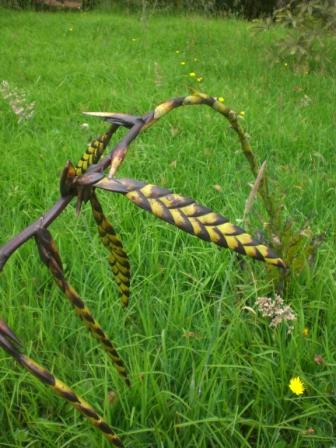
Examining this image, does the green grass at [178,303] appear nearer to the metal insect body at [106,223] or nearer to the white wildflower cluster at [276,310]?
the white wildflower cluster at [276,310]

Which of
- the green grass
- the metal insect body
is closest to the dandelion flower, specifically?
the green grass

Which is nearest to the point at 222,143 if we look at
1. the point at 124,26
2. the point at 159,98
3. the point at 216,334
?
the point at 159,98

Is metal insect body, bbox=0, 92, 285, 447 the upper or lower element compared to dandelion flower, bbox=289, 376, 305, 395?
upper

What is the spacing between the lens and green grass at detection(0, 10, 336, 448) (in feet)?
3.90

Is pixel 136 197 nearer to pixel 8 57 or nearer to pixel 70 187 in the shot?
pixel 70 187

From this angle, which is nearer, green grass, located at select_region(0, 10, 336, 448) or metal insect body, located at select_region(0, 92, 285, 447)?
metal insect body, located at select_region(0, 92, 285, 447)

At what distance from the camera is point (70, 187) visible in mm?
475

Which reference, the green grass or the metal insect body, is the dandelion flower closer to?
the green grass

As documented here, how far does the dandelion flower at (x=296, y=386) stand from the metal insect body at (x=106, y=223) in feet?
2.22

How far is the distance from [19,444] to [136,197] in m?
0.98

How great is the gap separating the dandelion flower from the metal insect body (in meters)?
0.68

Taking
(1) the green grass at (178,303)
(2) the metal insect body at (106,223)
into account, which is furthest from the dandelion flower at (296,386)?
(2) the metal insect body at (106,223)

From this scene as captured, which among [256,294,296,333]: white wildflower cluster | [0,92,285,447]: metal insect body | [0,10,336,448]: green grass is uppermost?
[0,92,285,447]: metal insect body

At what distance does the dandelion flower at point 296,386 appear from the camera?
1.19 metres
